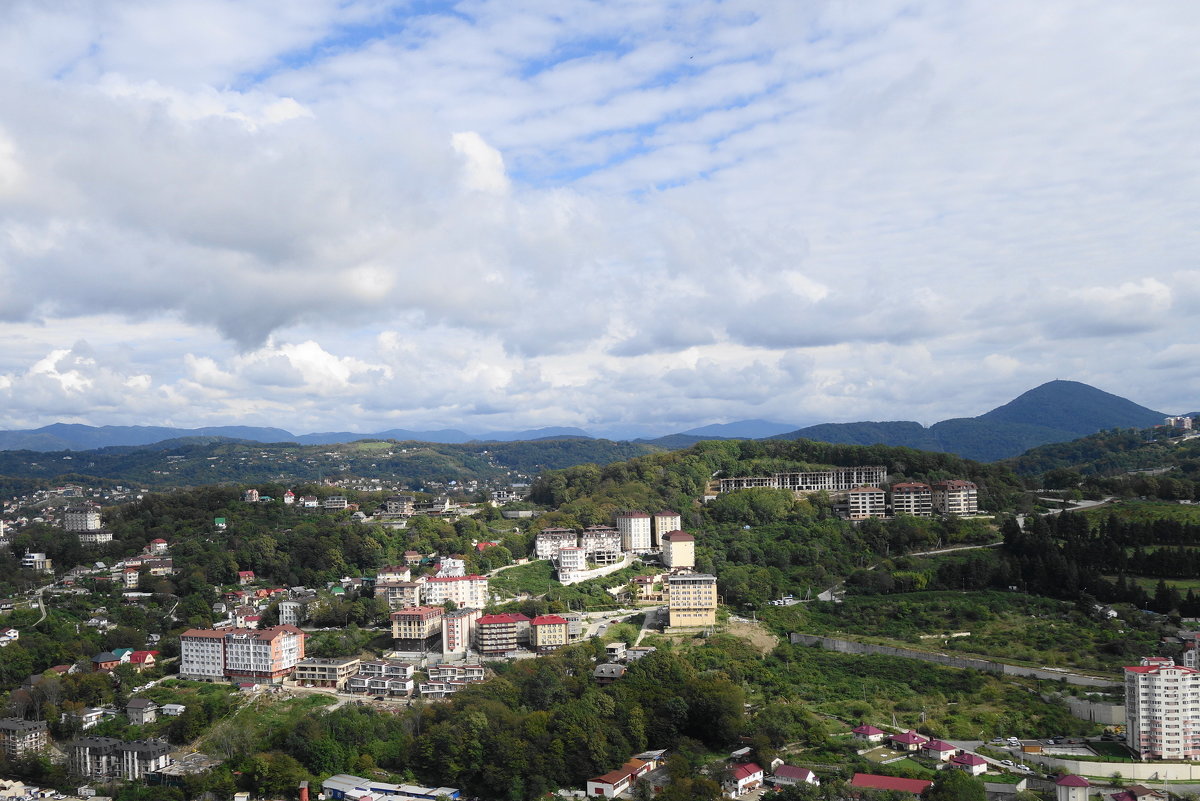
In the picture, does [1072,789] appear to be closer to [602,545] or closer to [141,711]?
[141,711]

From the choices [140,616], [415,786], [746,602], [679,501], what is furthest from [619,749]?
[679,501]

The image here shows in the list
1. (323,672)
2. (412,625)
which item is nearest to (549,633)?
(412,625)

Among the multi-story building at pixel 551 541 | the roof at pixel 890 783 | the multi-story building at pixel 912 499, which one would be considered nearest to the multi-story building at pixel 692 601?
the multi-story building at pixel 551 541

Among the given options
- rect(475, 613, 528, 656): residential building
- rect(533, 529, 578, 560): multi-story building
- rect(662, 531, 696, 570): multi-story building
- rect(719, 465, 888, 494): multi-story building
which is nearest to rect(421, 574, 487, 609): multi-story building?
rect(475, 613, 528, 656): residential building

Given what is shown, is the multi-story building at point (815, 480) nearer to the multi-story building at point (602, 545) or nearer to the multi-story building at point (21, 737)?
the multi-story building at point (602, 545)

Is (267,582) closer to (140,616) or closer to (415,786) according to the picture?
(140,616)

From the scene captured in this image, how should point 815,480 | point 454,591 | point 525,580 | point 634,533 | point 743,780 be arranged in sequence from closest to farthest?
point 743,780
point 454,591
point 525,580
point 634,533
point 815,480
